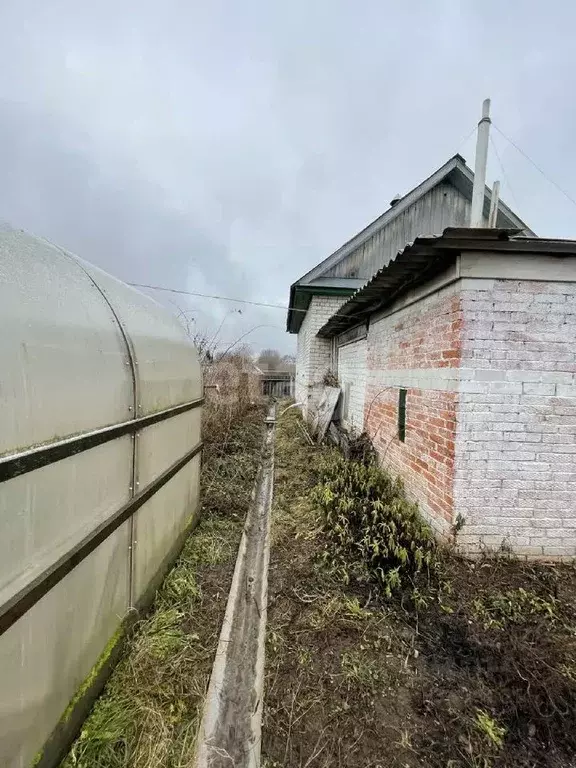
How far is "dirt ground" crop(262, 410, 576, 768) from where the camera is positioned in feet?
5.85

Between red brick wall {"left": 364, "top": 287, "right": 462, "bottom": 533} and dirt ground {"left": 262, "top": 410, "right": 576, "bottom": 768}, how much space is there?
2.45 feet

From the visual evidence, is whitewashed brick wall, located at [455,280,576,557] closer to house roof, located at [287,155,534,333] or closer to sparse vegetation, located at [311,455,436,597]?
sparse vegetation, located at [311,455,436,597]

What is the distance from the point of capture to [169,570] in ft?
10.9

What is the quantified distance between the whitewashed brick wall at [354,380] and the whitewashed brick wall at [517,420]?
3.48 meters

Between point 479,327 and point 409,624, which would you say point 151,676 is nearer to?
point 409,624

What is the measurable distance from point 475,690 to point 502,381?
7.64 feet

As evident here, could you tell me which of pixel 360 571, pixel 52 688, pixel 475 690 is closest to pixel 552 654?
pixel 475 690

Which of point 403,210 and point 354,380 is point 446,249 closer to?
point 354,380

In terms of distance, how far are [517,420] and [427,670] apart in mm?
2184

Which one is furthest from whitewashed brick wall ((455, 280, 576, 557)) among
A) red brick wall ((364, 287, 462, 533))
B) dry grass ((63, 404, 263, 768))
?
dry grass ((63, 404, 263, 768))

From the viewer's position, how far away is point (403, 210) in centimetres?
986

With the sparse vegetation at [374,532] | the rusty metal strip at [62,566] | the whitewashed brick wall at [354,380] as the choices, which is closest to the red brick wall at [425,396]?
the sparse vegetation at [374,532]

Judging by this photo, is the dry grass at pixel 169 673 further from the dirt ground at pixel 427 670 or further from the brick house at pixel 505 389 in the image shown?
the brick house at pixel 505 389

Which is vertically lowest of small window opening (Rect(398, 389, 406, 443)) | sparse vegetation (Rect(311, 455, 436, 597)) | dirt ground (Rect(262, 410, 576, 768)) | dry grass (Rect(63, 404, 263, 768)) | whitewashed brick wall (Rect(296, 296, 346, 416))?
dry grass (Rect(63, 404, 263, 768))
